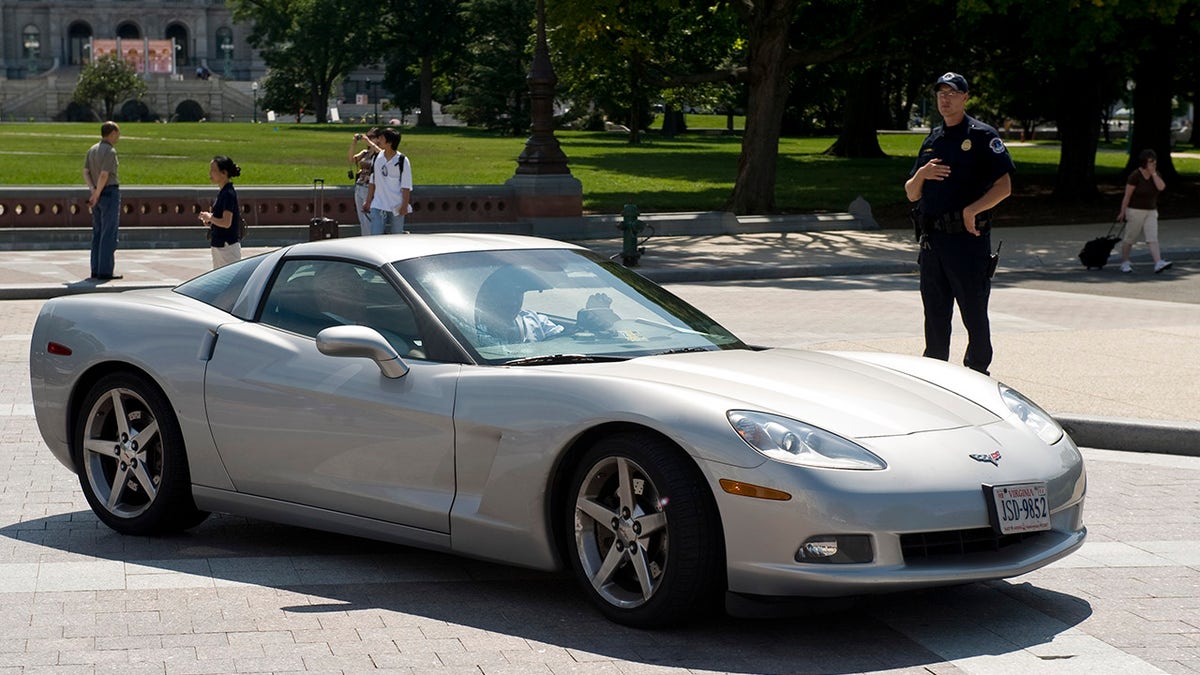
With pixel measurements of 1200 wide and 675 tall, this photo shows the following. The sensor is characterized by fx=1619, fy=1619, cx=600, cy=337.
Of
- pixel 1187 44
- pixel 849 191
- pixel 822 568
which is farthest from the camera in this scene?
pixel 849 191

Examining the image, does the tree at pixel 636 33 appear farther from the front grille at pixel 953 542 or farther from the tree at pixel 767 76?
the front grille at pixel 953 542

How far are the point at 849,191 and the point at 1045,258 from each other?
1397 centimetres

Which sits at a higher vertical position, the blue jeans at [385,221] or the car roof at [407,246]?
the car roof at [407,246]

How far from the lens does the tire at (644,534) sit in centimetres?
531

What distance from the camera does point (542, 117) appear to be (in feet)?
86.3

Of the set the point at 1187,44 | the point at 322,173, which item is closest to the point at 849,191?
the point at 1187,44

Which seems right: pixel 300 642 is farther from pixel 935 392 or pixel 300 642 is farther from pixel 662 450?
pixel 935 392

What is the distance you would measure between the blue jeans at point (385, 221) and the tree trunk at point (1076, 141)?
20757 millimetres

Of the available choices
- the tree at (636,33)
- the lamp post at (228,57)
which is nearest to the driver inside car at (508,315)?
the tree at (636,33)

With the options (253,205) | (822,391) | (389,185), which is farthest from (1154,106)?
(822,391)

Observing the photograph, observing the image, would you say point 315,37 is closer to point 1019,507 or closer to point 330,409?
point 330,409

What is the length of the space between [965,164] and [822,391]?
4.04 metres

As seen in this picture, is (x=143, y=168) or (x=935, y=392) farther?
(x=143, y=168)

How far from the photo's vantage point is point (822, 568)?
5.22 meters
